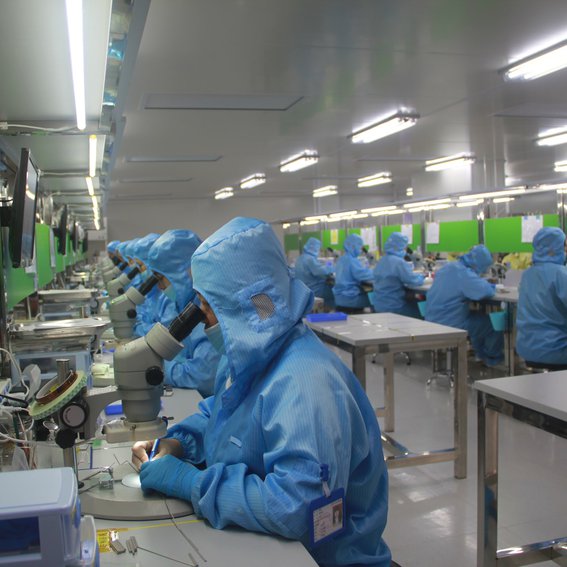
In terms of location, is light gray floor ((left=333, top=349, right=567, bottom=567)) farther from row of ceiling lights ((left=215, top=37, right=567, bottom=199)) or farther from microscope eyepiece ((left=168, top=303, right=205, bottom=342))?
row of ceiling lights ((left=215, top=37, right=567, bottom=199))

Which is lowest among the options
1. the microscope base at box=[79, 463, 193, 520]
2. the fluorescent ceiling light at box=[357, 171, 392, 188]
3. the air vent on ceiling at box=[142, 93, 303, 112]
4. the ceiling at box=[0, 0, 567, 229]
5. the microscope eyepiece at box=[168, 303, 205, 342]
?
the microscope base at box=[79, 463, 193, 520]

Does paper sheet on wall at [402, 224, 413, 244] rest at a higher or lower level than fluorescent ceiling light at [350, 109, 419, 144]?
lower

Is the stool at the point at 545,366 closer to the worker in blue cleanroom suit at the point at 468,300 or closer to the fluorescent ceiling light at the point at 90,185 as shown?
the worker in blue cleanroom suit at the point at 468,300

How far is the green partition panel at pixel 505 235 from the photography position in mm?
6535

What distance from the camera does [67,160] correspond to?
3.92 m

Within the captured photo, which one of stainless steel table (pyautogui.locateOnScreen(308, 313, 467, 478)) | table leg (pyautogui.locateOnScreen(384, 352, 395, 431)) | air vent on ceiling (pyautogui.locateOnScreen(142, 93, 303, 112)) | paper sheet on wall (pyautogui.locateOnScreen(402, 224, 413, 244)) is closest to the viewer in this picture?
stainless steel table (pyautogui.locateOnScreen(308, 313, 467, 478))

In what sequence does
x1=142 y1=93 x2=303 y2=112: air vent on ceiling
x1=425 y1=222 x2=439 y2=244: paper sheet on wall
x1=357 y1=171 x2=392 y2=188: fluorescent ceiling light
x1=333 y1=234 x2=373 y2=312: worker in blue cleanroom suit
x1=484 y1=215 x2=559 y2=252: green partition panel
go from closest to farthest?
x1=142 y1=93 x2=303 y2=112: air vent on ceiling → x1=484 y1=215 x2=559 y2=252: green partition panel → x1=333 y1=234 x2=373 y2=312: worker in blue cleanroom suit → x1=425 y1=222 x2=439 y2=244: paper sheet on wall → x1=357 y1=171 x2=392 y2=188: fluorescent ceiling light

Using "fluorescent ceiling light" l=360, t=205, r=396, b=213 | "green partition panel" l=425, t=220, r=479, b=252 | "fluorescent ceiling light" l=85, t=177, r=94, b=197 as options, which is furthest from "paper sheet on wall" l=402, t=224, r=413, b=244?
"fluorescent ceiling light" l=85, t=177, r=94, b=197

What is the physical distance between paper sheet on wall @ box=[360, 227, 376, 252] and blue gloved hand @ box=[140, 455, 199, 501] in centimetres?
953

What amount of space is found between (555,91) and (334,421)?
4669 millimetres

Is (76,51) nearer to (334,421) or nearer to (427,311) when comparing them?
(334,421)

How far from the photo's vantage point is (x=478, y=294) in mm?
5340

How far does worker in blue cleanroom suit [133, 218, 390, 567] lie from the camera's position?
3.93 feet

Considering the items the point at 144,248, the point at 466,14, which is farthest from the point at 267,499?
the point at 144,248
